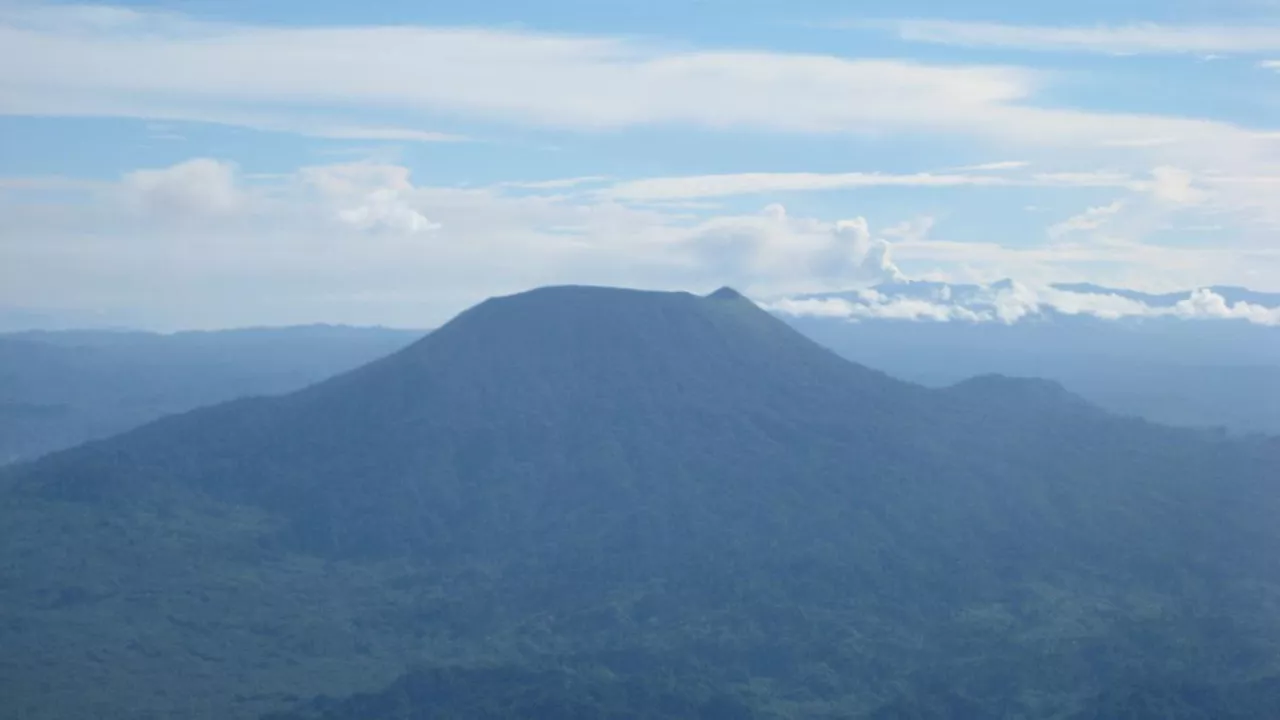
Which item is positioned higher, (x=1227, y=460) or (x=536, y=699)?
(x=1227, y=460)

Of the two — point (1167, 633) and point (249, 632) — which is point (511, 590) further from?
point (1167, 633)

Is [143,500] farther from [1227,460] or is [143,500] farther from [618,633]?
[1227,460]

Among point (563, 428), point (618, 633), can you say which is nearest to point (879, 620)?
point (618, 633)

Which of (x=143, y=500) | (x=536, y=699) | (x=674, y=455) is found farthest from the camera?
(x=674, y=455)

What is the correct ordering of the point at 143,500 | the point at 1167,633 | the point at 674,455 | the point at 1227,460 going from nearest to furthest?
the point at 1167,633
the point at 143,500
the point at 674,455
the point at 1227,460

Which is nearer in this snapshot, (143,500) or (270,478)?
(143,500)

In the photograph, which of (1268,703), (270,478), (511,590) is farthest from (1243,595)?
(270,478)
